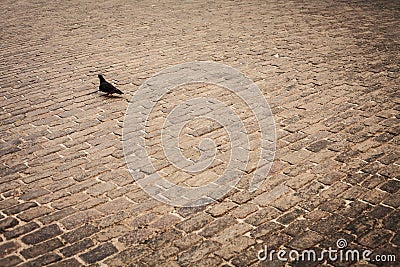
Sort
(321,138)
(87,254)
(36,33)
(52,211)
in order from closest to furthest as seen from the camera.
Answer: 1. (87,254)
2. (52,211)
3. (321,138)
4. (36,33)

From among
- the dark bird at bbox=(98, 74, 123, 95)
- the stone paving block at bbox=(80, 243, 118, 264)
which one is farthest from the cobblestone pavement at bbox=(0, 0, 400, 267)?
the dark bird at bbox=(98, 74, 123, 95)

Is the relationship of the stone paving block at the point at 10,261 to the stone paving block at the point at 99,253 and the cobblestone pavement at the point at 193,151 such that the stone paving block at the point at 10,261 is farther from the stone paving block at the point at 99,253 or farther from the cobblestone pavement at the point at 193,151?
the stone paving block at the point at 99,253

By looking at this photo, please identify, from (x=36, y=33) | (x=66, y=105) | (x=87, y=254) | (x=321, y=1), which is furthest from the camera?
(x=321, y=1)

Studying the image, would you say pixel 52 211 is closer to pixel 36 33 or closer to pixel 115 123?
pixel 115 123

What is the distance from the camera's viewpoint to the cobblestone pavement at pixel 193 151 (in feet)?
11.7

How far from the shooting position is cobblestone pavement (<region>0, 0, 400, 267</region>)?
357cm

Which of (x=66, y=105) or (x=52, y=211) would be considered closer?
(x=52, y=211)

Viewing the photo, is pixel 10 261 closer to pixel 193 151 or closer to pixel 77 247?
pixel 77 247

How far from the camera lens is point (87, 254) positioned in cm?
346

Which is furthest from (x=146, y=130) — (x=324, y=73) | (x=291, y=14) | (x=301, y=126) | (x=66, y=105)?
(x=291, y=14)

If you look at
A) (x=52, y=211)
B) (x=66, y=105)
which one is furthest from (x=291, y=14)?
(x=52, y=211)

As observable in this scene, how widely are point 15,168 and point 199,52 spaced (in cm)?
466

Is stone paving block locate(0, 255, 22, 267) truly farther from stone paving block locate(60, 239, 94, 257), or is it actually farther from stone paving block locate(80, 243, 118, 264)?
stone paving block locate(80, 243, 118, 264)

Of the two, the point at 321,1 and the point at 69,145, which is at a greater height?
the point at 321,1
